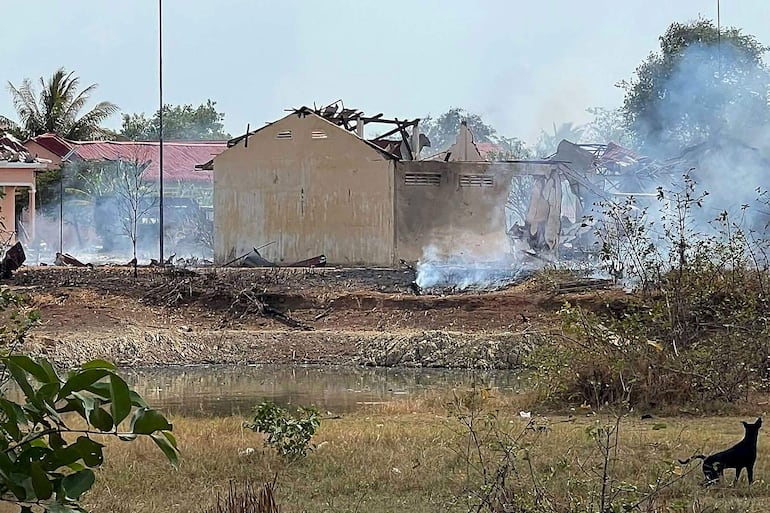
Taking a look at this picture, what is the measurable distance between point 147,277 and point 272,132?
735 cm

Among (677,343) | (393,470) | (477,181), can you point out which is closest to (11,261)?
(477,181)

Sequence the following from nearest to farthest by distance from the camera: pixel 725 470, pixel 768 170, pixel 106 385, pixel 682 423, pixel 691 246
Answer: pixel 106 385 → pixel 725 470 → pixel 682 423 → pixel 691 246 → pixel 768 170

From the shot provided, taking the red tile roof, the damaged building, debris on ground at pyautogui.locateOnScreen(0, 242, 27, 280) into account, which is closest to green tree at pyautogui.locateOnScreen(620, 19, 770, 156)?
the damaged building

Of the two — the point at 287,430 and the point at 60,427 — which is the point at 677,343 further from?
the point at 60,427

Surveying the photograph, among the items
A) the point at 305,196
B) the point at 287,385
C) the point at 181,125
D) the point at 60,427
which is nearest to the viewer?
the point at 60,427

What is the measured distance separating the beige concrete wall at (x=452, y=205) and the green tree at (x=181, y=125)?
4091 cm

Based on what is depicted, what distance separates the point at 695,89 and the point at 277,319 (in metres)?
21.2

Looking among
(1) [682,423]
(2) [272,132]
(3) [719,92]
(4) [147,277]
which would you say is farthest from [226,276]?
(3) [719,92]

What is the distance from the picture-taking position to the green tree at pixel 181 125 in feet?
Answer: 240

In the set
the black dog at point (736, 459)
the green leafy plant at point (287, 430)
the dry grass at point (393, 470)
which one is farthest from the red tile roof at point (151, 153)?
the black dog at point (736, 459)

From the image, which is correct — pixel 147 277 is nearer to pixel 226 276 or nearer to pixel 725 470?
pixel 226 276

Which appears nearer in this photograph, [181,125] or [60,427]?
[60,427]

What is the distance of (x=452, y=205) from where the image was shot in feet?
109

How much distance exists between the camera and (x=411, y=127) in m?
34.6
